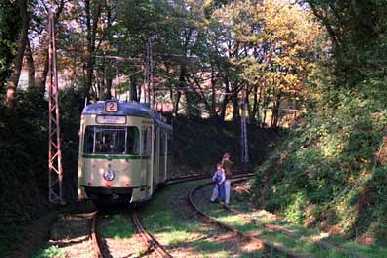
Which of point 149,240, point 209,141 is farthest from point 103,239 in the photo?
point 209,141

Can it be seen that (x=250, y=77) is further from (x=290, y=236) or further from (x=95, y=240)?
(x=95, y=240)

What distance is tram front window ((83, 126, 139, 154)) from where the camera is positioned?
16.8 metres

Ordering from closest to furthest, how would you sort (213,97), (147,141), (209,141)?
(147,141) < (209,141) < (213,97)

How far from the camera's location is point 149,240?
510 inches

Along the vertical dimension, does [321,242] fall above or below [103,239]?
above

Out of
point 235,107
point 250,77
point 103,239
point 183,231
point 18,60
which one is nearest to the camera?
point 103,239

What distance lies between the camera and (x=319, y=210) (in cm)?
1470

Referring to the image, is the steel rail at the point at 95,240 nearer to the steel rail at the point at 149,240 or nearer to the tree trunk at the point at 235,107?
the steel rail at the point at 149,240

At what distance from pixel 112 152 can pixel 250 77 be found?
26.8 m

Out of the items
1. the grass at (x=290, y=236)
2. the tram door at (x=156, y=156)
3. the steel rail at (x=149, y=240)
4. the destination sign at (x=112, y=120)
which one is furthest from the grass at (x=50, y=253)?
the tram door at (x=156, y=156)

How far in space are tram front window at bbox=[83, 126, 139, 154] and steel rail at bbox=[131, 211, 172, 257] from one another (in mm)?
1956

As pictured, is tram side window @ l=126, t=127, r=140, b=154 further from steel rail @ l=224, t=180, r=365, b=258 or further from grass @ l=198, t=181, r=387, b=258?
steel rail @ l=224, t=180, r=365, b=258

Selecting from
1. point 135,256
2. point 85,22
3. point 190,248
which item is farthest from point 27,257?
point 85,22

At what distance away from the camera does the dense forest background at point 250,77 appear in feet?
49.5
